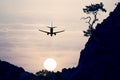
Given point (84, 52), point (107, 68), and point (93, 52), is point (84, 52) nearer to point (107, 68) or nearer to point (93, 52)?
point (93, 52)

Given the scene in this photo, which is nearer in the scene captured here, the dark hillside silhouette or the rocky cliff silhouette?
the rocky cliff silhouette

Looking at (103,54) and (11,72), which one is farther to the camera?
(11,72)

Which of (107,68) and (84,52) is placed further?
(84,52)

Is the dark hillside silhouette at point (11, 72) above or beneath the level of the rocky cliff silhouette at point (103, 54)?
beneath

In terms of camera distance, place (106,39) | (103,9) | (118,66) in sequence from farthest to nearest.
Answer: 1. (103,9)
2. (106,39)
3. (118,66)

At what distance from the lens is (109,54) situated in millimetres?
82062

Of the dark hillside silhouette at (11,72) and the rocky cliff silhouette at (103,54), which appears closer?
the rocky cliff silhouette at (103,54)

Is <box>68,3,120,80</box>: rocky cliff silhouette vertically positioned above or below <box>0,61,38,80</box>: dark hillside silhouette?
above

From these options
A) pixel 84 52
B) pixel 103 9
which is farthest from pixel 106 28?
pixel 103 9

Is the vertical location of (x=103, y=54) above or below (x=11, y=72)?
above

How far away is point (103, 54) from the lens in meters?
82.9

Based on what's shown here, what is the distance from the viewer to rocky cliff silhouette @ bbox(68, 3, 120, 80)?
80125 millimetres

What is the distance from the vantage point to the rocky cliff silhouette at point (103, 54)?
8012 centimetres

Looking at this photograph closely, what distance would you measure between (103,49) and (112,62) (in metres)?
4.27
